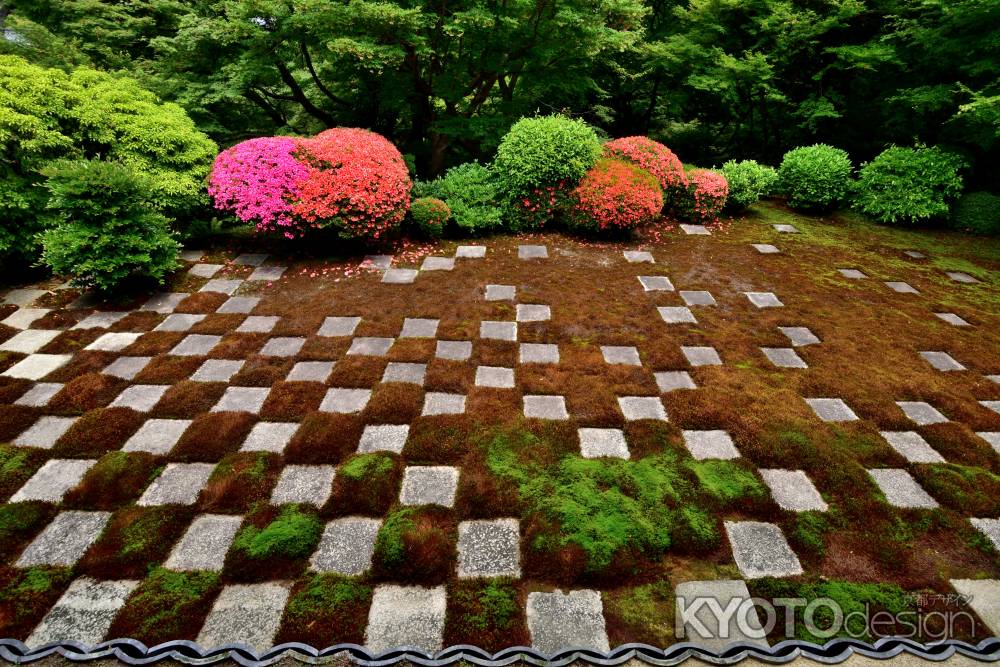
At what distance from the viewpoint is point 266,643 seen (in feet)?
9.05

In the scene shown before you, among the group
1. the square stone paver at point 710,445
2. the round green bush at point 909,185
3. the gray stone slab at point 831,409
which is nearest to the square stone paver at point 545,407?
the square stone paver at point 710,445

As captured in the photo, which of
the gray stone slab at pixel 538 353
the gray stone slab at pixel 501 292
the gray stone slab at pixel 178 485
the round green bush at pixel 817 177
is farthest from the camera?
the round green bush at pixel 817 177

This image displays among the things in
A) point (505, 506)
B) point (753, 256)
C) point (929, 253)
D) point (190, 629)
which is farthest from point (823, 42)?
point (190, 629)

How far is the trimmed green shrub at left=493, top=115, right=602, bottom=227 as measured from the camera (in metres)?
8.29

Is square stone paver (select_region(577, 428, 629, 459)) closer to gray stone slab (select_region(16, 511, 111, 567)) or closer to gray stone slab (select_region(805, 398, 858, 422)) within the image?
gray stone slab (select_region(805, 398, 858, 422))

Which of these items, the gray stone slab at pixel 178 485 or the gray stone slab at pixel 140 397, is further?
the gray stone slab at pixel 140 397

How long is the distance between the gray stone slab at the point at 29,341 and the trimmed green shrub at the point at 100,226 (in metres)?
0.78

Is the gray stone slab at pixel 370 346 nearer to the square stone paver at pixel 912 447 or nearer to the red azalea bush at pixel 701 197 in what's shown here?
the square stone paver at pixel 912 447

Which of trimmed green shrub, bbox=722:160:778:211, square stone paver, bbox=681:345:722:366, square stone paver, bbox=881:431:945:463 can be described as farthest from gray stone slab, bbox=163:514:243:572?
trimmed green shrub, bbox=722:160:778:211

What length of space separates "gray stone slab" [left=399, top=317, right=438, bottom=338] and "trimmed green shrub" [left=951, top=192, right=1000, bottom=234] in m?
10.1

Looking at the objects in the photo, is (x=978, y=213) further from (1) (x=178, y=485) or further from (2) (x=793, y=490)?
(1) (x=178, y=485)

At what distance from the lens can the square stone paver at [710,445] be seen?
409 cm

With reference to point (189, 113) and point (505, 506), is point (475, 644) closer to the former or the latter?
point (505, 506)

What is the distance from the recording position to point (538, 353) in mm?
5445
